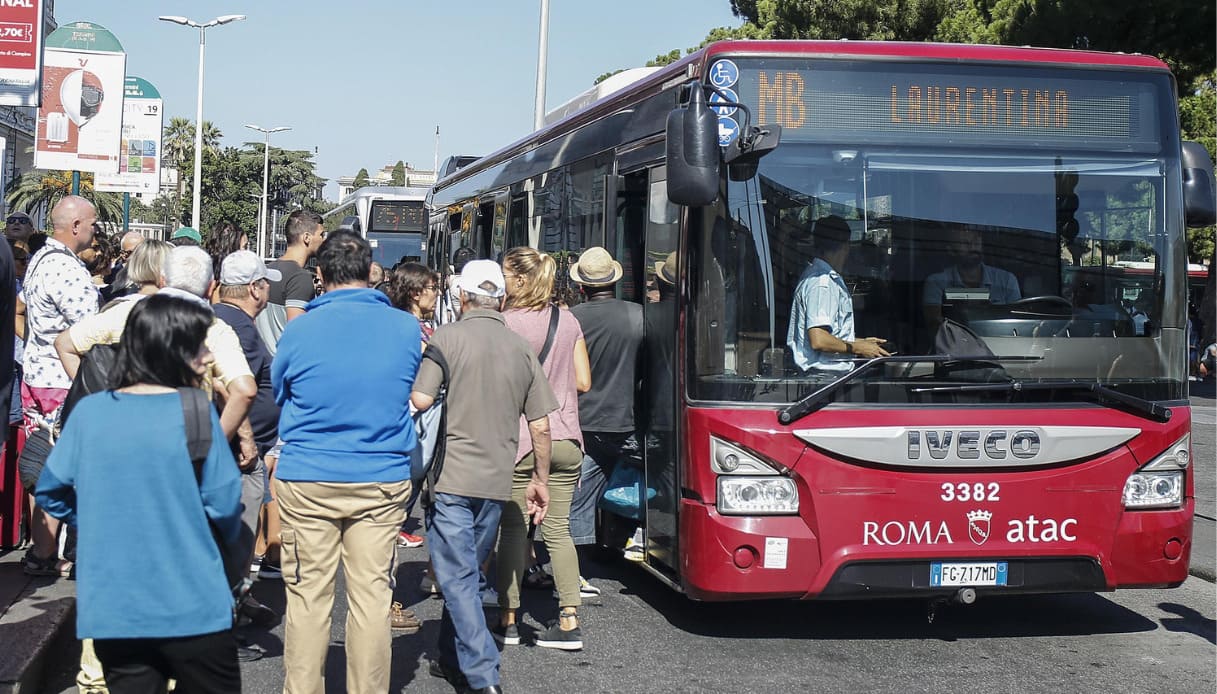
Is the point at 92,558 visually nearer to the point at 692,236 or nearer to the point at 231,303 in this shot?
the point at 231,303

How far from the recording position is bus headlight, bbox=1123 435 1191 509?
6.40 meters

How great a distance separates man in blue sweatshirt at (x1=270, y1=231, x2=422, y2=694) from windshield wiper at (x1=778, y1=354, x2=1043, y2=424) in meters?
1.82

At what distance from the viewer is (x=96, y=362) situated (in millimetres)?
5090

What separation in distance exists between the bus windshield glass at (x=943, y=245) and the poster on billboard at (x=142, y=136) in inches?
541

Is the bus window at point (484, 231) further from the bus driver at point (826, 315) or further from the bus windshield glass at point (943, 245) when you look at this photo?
the bus driver at point (826, 315)

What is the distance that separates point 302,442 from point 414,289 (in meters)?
2.89

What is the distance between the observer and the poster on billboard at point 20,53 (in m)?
7.72

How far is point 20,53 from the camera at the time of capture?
7750mm

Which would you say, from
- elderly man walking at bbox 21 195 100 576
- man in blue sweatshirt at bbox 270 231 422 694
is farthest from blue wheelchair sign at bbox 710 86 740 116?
elderly man walking at bbox 21 195 100 576

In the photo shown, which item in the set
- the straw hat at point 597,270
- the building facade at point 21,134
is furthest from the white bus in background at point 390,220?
the building facade at point 21,134

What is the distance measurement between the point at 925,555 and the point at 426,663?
2.29 metres

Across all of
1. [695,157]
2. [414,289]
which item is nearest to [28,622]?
[414,289]

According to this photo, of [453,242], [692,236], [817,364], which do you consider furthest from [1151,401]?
[453,242]

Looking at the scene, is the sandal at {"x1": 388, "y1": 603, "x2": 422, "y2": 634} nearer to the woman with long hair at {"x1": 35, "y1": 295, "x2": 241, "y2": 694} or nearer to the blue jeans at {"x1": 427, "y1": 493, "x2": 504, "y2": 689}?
the blue jeans at {"x1": 427, "y1": 493, "x2": 504, "y2": 689}
